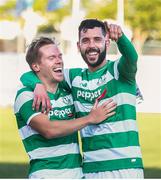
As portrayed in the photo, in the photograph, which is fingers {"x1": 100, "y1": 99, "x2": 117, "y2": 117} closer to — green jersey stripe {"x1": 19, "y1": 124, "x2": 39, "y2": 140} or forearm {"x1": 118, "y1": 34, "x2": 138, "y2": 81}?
forearm {"x1": 118, "y1": 34, "x2": 138, "y2": 81}

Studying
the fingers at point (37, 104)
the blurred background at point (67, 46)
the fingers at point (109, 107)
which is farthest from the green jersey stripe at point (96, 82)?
the blurred background at point (67, 46)

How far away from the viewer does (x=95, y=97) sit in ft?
10.8

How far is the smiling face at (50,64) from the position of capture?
3348 mm

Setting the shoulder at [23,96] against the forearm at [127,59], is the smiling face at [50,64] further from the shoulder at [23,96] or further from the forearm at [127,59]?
the forearm at [127,59]

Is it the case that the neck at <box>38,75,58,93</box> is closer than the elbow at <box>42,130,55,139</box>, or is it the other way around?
the elbow at <box>42,130,55,139</box>

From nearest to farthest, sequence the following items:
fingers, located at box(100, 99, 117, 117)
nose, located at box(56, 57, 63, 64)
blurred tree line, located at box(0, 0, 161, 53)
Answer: fingers, located at box(100, 99, 117, 117), nose, located at box(56, 57, 63, 64), blurred tree line, located at box(0, 0, 161, 53)

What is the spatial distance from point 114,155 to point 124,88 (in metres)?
0.34

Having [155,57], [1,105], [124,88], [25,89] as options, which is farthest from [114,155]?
[1,105]

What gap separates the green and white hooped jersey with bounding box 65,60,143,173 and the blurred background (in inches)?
20.7

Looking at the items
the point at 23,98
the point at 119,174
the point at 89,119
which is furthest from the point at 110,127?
the point at 23,98

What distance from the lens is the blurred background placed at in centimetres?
587

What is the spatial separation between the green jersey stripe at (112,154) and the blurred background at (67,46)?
0.73 m

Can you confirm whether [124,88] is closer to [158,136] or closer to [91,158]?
[91,158]

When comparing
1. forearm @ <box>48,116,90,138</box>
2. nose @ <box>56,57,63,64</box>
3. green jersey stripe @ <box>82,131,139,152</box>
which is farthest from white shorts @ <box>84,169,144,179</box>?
nose @ <box>56,57,63,64</box>
